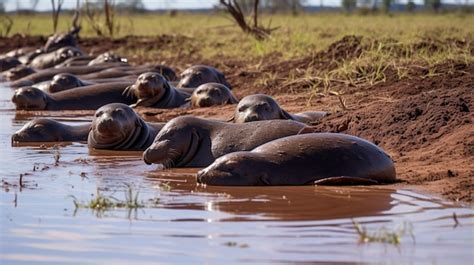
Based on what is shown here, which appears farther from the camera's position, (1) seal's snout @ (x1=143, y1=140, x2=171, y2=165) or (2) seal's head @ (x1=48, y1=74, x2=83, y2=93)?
(2) seal's head @ (x1=48, y1=74, x2=83, y2=93)

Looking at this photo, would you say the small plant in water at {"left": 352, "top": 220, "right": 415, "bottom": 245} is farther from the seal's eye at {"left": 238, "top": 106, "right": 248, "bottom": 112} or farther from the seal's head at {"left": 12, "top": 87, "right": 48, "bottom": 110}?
the seal's head at {"left": 12, "top": 87, "right": 48, "bottom": 110}

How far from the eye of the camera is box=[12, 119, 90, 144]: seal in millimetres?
11508

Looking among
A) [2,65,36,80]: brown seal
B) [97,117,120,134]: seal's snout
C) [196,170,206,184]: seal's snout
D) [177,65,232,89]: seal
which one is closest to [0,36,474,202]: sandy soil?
[177,65,232,89]: seal

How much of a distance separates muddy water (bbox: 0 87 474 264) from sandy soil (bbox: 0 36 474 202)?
0.71 metres

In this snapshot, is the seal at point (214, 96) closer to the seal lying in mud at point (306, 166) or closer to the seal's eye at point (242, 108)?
the seal's eye at point (242, 108)

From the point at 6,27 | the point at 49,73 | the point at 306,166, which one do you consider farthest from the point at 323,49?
the point at 6,27

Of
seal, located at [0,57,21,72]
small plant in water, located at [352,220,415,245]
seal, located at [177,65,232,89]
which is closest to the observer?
small plant in water, located at [352,220,415,245]

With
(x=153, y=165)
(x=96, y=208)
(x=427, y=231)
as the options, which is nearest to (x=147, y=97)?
(x=153, y=165)

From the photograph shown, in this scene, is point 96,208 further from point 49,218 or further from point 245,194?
point 245,194

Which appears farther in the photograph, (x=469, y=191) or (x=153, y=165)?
Answer: (x=153, y=165)

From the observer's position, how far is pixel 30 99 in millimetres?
15320

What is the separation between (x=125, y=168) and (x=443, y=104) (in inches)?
115

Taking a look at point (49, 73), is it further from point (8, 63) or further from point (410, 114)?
point (410, 114)

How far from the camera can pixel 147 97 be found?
49.5ft
